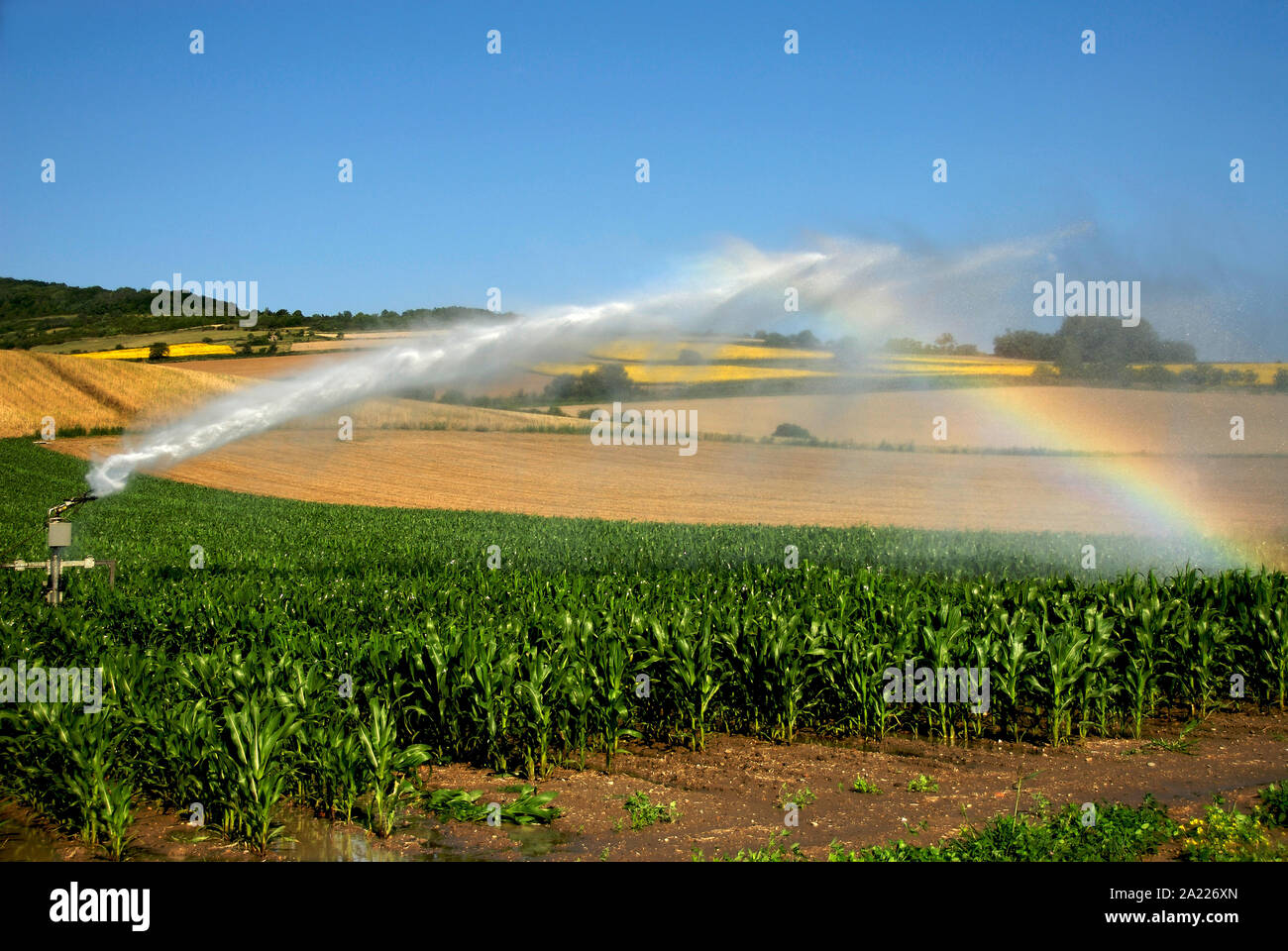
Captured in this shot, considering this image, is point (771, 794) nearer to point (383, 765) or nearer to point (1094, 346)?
point (383, 765)

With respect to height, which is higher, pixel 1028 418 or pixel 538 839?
pixel 1028 418

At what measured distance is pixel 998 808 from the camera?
767cm

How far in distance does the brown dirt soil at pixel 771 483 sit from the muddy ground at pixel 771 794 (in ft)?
62.3

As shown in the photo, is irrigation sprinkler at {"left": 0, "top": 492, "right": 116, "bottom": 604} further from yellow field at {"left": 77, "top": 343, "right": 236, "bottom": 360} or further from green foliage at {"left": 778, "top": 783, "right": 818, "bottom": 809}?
yellow field at {"left": 77, "top": 343, "right": 236, "bottom": 360}

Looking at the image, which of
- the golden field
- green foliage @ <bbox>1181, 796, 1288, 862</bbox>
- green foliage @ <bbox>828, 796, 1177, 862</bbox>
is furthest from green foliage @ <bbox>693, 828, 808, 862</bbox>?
the golden field

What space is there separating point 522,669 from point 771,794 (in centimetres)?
245

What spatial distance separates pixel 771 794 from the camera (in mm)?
8047

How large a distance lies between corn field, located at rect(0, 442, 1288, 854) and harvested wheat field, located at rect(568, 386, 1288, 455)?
114 ft

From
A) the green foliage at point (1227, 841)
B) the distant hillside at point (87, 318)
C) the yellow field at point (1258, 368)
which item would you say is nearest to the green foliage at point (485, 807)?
the green foliage at point (1227, 841)

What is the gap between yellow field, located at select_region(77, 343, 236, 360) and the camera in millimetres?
81562

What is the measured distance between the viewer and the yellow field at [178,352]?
8156 cm

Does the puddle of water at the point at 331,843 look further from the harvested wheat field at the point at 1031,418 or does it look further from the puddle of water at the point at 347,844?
the harvested wheat field at the point at 1031,418

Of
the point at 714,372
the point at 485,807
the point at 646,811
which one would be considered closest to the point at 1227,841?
the point at 646,811
